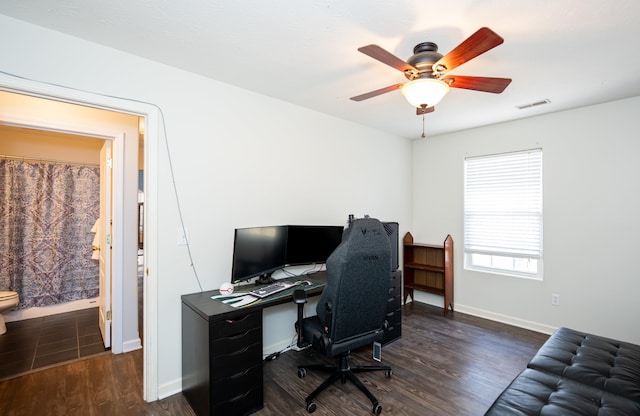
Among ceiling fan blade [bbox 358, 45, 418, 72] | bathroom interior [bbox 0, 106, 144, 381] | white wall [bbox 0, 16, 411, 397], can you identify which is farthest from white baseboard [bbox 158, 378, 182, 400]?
ceiling fan blade [bbox 358, 45, 418, 72]

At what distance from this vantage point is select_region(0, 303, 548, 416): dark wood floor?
2080 mm

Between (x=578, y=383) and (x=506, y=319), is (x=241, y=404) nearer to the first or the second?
(x=578, y=383)

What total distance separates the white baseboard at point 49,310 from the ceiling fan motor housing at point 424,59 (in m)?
5.03

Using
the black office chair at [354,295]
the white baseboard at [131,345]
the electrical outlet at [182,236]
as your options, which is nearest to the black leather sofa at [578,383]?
the black office chair at [354,295]

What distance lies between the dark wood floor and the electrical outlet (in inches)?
46.4

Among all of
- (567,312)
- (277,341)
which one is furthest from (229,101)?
(567,312)

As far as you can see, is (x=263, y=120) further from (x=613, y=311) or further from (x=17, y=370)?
(x=613, y=311)

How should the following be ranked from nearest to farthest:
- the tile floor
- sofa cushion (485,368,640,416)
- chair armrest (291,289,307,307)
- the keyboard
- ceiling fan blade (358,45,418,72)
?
1. sofa cushion (485,368,640,416)
2. ceiling fan blade (358,45,418,72)
3. chair armrest (291,289,307,307)
4. the keyboard
5. the tile floor

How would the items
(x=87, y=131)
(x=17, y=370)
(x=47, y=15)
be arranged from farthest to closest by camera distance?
(x=87, y=131) < (x=17, y=370) < (x=47, y=15)

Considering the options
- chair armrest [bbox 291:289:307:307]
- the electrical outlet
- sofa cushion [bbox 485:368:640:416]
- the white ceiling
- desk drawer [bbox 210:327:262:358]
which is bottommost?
sofa cushion [bbox 485:368:640:416]

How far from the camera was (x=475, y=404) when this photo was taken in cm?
214

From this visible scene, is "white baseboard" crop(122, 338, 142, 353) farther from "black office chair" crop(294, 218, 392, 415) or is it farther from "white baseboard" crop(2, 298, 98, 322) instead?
"black office chair" crop(294, 218, 392, 415)

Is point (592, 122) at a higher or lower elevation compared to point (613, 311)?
higher

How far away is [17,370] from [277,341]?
2.22 m
